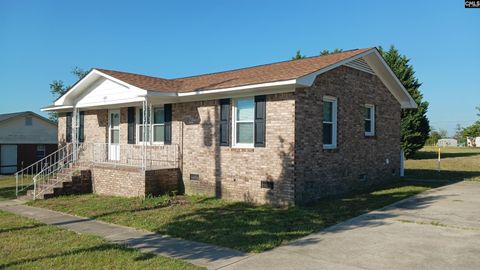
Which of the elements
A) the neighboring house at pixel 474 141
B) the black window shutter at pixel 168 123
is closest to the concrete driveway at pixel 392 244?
the black window shutter at pixel 168 123

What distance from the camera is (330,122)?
11570 millimetres

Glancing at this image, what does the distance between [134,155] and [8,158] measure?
A: 57.3 ft

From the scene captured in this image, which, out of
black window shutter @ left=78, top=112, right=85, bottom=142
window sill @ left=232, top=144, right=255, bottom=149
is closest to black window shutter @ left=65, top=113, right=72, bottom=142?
black window shutter @ left=78, top=112, right=85, bottom=142

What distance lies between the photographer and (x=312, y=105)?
34.6ft

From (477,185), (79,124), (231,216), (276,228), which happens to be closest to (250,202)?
(231,216)

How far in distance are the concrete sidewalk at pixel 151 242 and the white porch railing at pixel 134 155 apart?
325 cm

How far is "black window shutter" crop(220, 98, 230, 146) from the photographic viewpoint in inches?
452

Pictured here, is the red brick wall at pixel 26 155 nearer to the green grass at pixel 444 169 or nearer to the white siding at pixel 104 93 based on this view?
the white siding at pixel 104 93

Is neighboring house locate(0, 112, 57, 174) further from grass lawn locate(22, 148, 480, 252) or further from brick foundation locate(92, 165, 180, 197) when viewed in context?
grass lawn locate(22, 148, 480, 252)

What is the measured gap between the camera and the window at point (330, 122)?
37.4ft

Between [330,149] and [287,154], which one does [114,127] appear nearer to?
[287,154]

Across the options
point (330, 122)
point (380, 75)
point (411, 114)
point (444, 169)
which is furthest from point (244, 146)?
point (411, 114)

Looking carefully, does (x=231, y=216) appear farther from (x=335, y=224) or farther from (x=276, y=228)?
(x=335, y=224)

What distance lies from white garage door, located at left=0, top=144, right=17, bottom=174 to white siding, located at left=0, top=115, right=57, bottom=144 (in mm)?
425
